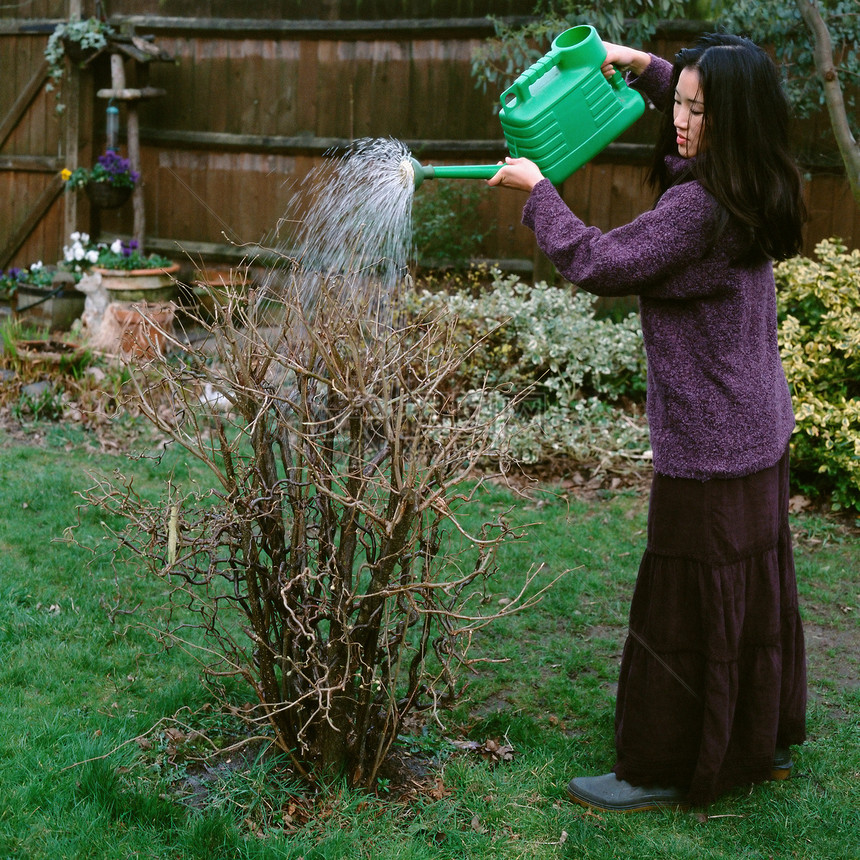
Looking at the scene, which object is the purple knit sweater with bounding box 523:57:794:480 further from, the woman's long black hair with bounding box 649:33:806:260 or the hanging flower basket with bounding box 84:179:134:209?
the hanging flower basket with bounding box 84:179:134:209

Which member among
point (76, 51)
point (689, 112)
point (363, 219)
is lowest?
point (363, 219)

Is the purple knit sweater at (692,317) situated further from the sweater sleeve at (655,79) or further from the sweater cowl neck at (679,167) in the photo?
the sweater sleeve at (655,79)

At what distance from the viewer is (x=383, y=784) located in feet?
8.59

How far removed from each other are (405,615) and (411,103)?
218 inches

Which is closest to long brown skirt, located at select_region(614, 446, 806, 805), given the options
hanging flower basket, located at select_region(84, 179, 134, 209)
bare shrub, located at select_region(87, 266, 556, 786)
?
bare shrub, located at select_region(87, 266, 556, 786)

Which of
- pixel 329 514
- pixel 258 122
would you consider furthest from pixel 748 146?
pixel 258 122

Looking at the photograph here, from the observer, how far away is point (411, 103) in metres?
7.25

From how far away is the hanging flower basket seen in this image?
25.5ft

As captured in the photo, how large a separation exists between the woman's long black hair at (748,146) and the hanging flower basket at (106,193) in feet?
20.4

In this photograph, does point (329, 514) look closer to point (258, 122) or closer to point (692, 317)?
point (692, 317)

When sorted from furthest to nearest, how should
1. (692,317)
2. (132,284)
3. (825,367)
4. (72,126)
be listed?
(72,126) → (132,284) → (825,367) → (692,317)

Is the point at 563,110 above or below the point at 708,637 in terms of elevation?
above

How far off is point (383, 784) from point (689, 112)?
6.03 feet

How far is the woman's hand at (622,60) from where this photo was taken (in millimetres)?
2777
